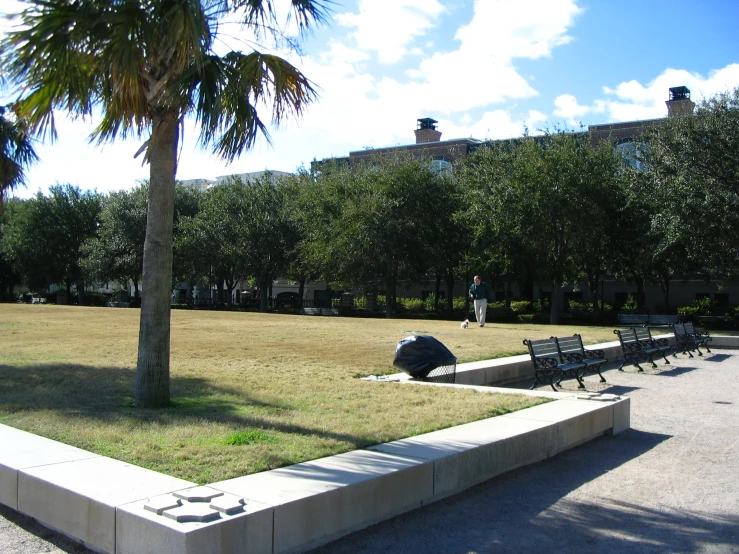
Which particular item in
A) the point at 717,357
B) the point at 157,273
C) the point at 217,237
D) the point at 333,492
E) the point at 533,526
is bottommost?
the point at 533,526

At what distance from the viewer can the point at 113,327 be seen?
65.4 ft

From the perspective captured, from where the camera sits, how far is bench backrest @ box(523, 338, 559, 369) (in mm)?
11347

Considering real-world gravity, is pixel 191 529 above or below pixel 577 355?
below

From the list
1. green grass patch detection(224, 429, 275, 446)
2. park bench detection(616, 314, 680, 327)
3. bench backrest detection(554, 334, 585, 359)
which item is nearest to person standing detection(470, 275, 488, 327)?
park bench detection(616, 314, 680, 327)

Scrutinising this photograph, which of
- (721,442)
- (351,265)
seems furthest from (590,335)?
(351,265)

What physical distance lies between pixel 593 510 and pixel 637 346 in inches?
403

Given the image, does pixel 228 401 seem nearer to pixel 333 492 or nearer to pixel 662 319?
pixel 333 492

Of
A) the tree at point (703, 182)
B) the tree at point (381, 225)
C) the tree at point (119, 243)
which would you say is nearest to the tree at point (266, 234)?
the tree at point (381, 225)

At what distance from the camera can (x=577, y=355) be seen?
487 inches

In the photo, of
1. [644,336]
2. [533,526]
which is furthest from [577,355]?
[533,526]

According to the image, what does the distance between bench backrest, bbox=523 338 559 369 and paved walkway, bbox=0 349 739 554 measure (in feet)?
8.49

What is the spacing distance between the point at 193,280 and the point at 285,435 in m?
43.4

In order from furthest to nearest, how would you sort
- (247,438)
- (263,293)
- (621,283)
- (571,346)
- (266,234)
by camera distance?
(621,283) < (263,293) < (266,234) < (571,346) < (247,438)

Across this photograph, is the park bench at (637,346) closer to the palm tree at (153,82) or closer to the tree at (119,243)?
the palm tree at (153,82)
